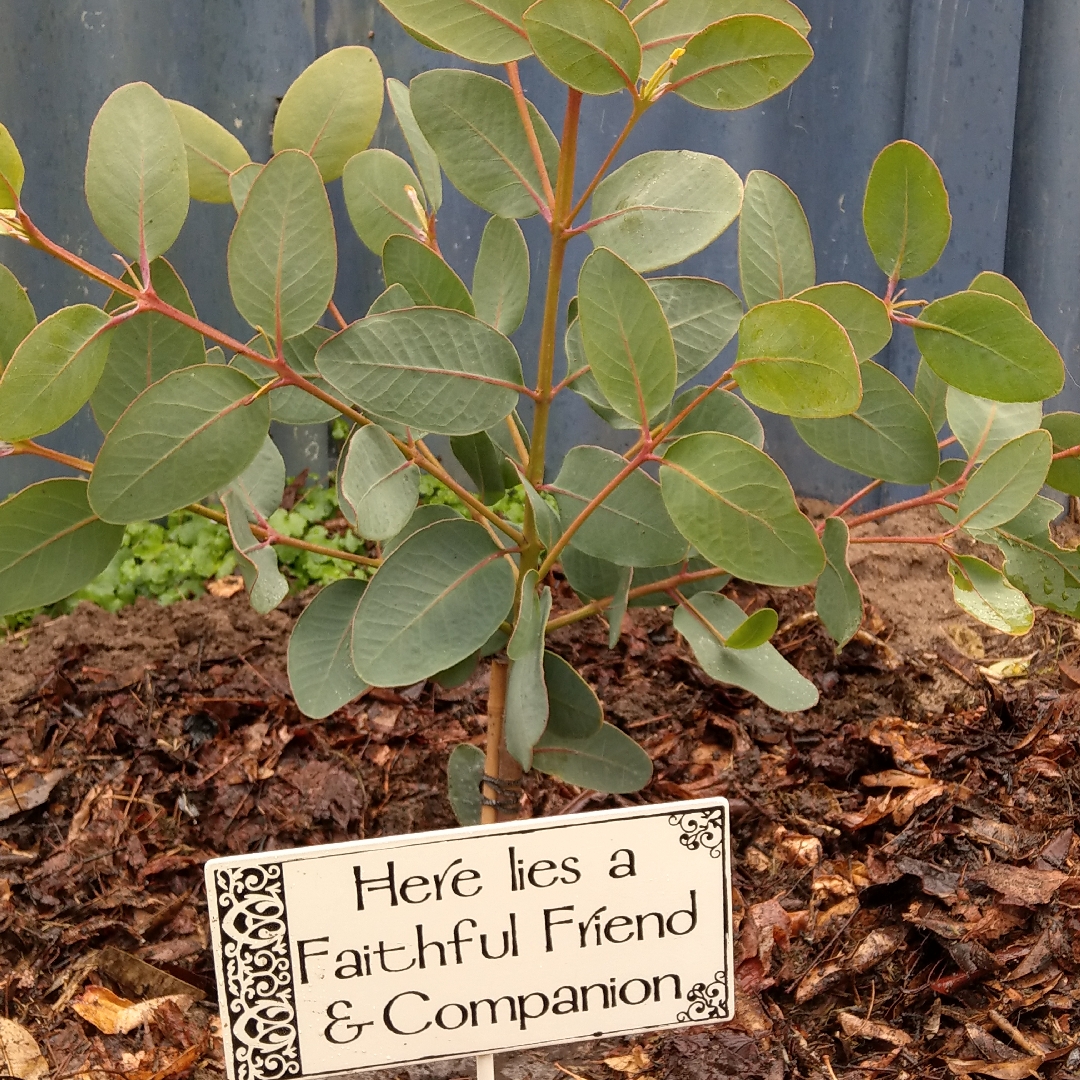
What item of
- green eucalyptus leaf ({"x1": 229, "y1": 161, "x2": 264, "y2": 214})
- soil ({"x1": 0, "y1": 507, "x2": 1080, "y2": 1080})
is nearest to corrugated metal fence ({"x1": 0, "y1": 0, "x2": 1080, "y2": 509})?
soil ({"x1": 0, "y1": 507, "x2": 1080, "y2": 1080})

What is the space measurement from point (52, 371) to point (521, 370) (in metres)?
0.31

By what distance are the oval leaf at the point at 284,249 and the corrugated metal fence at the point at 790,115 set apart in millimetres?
1210

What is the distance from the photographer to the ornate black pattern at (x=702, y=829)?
0.83 meters

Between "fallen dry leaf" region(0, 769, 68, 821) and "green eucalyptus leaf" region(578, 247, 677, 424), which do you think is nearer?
"green eucalyptus leaf" region(578, 247, 677, 424)

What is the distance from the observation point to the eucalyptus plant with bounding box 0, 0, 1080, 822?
647 mm

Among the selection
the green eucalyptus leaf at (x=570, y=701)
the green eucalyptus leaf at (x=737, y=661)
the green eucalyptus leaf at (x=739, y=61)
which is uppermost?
the green eucalyptus leaf at (x=739, y=61)

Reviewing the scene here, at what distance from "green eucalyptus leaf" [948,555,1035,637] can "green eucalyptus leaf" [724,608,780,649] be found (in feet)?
0.56

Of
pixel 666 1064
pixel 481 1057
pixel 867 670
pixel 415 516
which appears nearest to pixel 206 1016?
pixel 481 1057

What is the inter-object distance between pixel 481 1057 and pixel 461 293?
61cm

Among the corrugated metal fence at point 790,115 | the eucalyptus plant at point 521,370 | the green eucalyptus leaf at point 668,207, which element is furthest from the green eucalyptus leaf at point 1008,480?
the corrugated metal fence at point 790,115

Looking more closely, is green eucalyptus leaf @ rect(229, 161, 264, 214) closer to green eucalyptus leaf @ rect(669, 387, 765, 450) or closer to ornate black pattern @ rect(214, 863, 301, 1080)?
green eucalyptus leaf @ rect(669, 387, 765, 450)

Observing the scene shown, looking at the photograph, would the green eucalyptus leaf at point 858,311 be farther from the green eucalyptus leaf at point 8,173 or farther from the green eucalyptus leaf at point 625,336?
the green eucalyptus leaf at point 8,173

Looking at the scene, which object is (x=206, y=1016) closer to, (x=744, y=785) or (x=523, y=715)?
(x=523, y=715)

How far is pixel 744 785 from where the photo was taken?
1.30 metres
